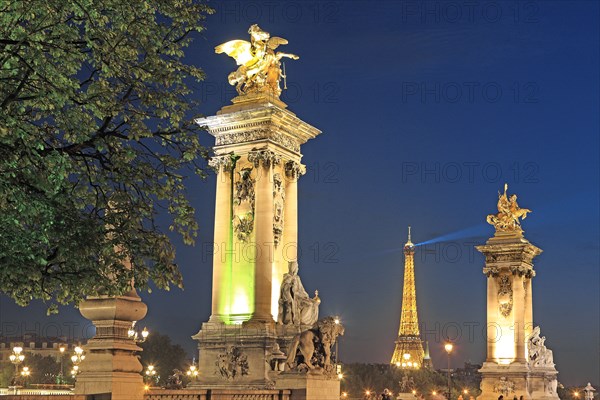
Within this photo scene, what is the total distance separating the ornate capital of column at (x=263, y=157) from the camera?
3959cm

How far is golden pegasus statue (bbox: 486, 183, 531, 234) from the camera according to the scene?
6253cm

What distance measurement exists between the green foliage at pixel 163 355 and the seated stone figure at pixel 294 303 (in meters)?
56.9

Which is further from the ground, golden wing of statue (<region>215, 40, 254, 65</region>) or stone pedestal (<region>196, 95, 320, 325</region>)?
golden wing of statue (<region>215, 40, 254, 65</region>)

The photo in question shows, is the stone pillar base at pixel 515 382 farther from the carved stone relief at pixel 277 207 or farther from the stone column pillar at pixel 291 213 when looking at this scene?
the carved stone relief at pixel 277 207

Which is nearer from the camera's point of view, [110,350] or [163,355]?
[110,350]

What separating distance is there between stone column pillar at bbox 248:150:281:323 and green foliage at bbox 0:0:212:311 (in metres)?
20.3

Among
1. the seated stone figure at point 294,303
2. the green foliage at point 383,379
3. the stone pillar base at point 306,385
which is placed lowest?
the stone pillar base at point 306,385

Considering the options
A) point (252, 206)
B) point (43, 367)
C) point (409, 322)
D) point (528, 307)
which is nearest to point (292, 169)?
point (252, 206)

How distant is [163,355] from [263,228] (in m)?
61.8

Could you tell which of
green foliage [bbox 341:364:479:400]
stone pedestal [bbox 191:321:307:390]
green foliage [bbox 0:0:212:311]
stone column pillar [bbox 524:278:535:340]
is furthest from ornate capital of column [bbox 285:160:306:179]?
green foliage [bbox 341:364:479:400]

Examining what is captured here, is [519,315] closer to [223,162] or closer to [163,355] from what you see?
[223,162]

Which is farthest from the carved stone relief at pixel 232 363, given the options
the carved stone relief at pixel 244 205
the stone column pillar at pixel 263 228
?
the carved stone relief at pixel 244 205

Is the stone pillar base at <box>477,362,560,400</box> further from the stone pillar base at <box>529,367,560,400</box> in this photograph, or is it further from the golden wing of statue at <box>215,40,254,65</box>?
the golden wing of statue at <box>215,40,254,65</box>

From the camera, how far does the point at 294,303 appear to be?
1529 inches
